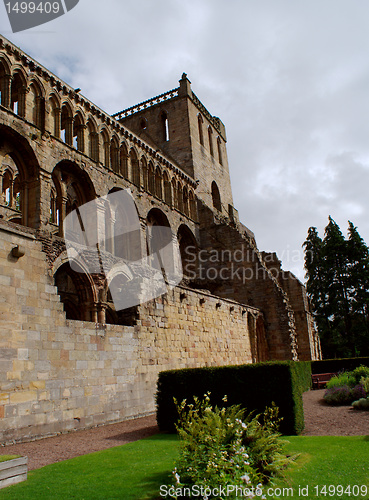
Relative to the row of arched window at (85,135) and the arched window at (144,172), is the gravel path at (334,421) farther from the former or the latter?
the arched window at (144,172)

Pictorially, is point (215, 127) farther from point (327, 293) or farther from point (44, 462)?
point (44, 462)

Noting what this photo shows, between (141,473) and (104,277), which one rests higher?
(104,277)

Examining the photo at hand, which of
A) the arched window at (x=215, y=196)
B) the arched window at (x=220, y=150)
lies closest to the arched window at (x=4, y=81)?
the arched window at (x=215, y=196)

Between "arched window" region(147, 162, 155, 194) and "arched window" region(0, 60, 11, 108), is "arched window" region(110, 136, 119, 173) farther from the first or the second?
"arched window" region(0, 60, 11, 108)

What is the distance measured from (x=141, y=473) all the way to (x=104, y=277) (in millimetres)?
12039

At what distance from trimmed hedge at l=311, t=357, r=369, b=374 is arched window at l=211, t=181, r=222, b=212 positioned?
15.9 meters

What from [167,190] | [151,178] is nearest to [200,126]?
[167,190]

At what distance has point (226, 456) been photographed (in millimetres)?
4355

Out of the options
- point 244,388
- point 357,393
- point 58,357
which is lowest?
point 357,393

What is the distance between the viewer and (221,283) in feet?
85.5

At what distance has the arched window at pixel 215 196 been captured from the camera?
111ft

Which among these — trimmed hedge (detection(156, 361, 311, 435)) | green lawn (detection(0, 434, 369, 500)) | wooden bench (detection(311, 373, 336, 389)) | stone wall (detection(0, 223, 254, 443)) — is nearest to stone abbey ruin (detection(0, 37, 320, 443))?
stone wall (detection(0, 223, 254, 443))

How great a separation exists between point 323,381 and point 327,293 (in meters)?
20.2

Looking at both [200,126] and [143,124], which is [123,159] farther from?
[200,126]
